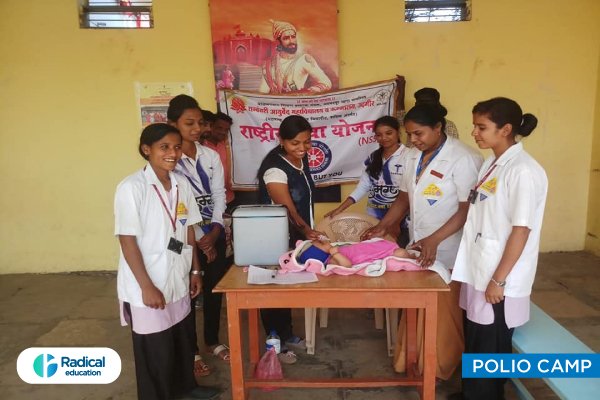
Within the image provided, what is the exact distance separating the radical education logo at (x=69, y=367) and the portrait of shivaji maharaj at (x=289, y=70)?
2.64 m

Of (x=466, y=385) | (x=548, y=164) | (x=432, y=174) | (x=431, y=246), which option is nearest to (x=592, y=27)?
(x=548, y=164)

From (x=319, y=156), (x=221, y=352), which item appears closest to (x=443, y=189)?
(x=221, y=352)

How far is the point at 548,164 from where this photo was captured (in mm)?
4547

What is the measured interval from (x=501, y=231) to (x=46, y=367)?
244 cm

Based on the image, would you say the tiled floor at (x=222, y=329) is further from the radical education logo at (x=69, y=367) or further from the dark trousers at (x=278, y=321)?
the dark trousers at (x=278, y=321)

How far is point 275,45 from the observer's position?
13.6 feet

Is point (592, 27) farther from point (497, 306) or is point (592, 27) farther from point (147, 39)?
point (147, 39)

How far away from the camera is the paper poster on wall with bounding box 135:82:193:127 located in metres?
4.29

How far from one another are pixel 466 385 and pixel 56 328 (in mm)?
2829

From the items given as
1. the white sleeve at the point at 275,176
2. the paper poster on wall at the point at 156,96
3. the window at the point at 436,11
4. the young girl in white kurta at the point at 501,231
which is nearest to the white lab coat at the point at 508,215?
the young girl in white kurta at the point at 501,231

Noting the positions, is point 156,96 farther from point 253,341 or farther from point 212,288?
point 253,341

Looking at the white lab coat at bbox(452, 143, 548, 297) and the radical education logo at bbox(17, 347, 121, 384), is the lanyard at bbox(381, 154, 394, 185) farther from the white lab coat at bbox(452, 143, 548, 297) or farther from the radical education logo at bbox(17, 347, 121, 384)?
the radical education logo at bbox(17, 347, 121, 384)

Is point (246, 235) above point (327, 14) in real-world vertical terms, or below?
below

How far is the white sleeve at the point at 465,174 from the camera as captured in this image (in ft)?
7.36
